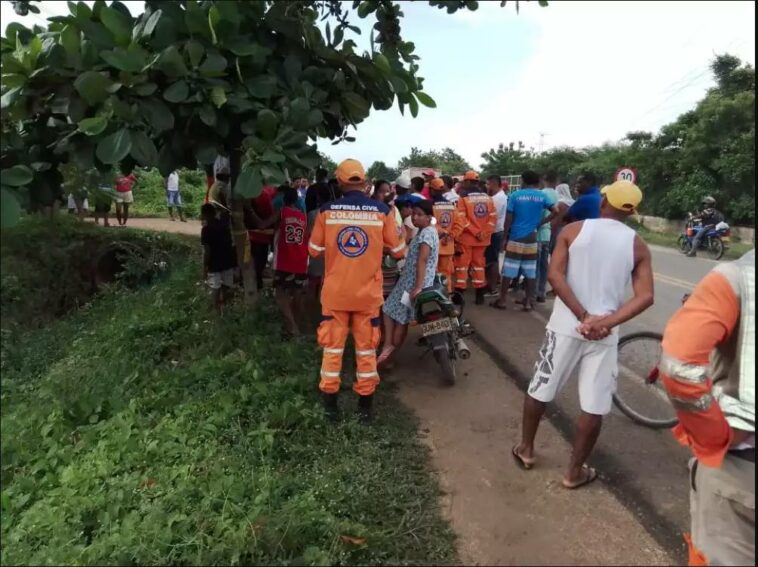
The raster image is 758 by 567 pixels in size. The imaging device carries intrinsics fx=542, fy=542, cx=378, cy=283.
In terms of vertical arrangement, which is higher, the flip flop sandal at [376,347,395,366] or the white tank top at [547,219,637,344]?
the white tank top at [547,219,637,344]

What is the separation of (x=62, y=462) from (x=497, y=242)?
5.84m

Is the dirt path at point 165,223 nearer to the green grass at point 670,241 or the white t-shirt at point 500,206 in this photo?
the white t-shirt at point 500,206

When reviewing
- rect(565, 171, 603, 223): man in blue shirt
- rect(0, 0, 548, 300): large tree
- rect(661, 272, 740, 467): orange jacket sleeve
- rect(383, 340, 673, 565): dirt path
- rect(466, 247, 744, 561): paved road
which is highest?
rect(0, 0, 548, 300): large tree

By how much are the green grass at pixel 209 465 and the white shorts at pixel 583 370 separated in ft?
2.95

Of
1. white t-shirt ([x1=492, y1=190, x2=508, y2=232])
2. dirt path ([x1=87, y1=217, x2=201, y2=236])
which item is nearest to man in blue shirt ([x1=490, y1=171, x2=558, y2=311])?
white t-shirt ([x1=492, y1=190, x2=508, y2=232])

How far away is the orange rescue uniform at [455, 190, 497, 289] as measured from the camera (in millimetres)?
6762

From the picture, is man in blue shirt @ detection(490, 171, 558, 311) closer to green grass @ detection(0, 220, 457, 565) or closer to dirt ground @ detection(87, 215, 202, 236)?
green grass @ detection(0, 220, 457, 565)

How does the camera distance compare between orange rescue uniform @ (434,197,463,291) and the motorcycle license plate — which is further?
orange rescue uniform @ (434,197,463,291)

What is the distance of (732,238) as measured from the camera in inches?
588

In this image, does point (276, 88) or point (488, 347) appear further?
point (488, 347)

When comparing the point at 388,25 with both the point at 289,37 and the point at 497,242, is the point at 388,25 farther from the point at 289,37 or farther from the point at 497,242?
the point at 497,242

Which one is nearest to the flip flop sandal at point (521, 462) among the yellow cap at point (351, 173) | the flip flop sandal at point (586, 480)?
the flip flop sandal at point (586, 480)

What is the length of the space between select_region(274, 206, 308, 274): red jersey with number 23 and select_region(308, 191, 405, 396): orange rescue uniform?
1.91 meters

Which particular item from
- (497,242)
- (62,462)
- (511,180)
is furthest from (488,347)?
(511,180)
